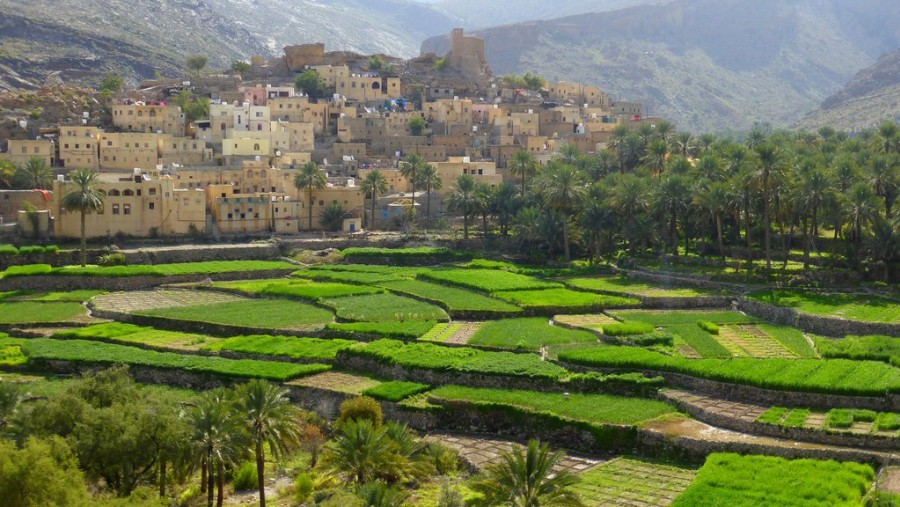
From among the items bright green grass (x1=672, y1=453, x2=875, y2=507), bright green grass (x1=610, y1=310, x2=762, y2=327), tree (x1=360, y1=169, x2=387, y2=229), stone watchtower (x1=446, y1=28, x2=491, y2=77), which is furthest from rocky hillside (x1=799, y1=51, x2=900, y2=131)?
bright green grass (x1=672, y1=453, x2=875, y2=507)

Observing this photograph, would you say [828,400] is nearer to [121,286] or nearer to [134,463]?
[134,463]

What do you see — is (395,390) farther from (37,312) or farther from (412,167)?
(412,167)

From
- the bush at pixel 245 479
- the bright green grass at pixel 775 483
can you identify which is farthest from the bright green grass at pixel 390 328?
the bright green grass at pixel 775 483

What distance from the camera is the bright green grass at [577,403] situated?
39094 mm

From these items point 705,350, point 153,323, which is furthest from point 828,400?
point 153,323

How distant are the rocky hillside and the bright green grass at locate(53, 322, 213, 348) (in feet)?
346

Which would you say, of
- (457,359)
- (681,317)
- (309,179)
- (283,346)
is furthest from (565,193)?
(457,359)

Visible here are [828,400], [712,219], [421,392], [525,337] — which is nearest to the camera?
[828,400]

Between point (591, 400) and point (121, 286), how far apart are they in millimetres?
38066

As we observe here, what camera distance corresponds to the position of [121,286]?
68.6 metres

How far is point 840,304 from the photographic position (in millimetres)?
54344

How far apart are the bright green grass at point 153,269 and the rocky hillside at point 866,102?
91484 millimetres

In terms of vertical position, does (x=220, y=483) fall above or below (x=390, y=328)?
below

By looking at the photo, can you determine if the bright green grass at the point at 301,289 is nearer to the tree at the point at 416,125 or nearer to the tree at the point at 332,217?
the tree at the point at 332,217
